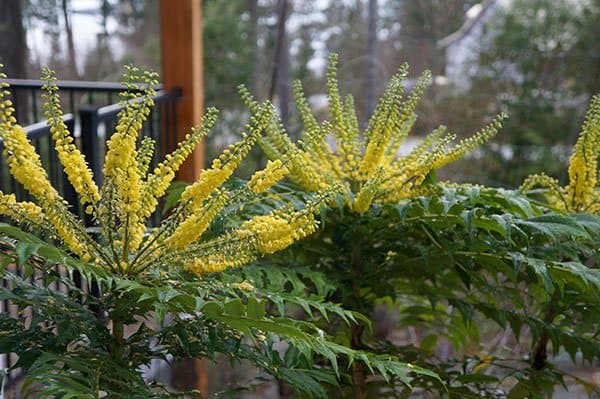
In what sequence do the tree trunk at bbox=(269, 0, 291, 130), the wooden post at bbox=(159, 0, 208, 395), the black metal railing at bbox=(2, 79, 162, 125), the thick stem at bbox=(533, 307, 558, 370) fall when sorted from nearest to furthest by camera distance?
the thick stem at bbox=(533, 307, 558, 370)
the black metal railing at bbox=(2, 79, 162, 125)
the wooden post at bbox=(159, 0, 208, 395)
the tree trunk at bbox=(269, 0, 291, 130)

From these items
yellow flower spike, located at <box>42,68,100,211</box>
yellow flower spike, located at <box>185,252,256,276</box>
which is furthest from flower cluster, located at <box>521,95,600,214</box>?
yellow flower spike, located at <box>42,68,100,211</box>

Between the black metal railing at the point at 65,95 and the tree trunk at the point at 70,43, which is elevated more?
the tree trunk at the point at 70,43

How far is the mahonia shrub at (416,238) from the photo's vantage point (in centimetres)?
166

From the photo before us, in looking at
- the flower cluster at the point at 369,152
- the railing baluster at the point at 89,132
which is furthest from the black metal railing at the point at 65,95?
the flower cluster at the point at 369,152

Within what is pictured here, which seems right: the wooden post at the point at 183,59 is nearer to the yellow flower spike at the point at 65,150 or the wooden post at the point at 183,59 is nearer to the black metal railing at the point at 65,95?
the black metal railing at the point at 65,95

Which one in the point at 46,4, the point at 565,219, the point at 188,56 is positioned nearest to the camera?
the point at 565,219

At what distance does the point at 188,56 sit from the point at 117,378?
2.32m

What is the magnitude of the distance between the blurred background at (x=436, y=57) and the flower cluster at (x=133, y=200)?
3.24m

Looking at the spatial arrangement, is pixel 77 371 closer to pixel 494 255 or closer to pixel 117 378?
pixel 117 378

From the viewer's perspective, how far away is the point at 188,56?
11.1ft

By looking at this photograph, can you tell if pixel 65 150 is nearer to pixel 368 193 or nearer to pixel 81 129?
pixel 368 193

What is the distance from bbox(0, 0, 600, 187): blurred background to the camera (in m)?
4.67

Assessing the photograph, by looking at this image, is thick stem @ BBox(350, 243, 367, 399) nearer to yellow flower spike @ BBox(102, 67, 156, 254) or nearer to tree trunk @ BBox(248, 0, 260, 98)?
yellow flower spike @ BBox(102, 67, 156, 254)

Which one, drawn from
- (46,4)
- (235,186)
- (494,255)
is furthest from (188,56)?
(494,255)
